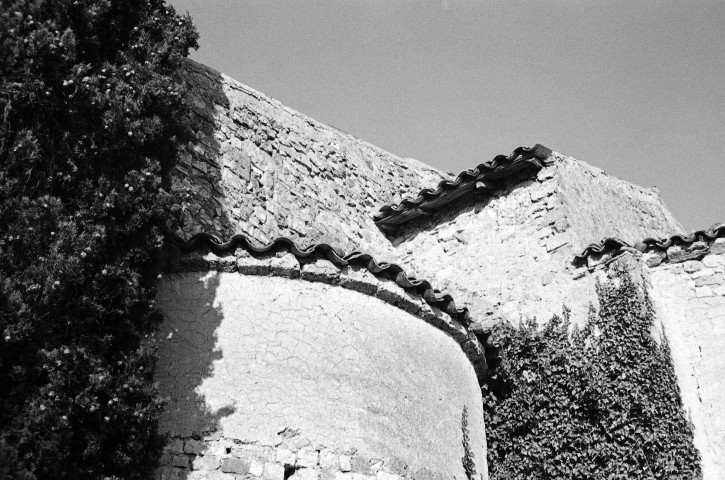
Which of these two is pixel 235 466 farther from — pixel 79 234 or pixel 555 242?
pixel 555 242

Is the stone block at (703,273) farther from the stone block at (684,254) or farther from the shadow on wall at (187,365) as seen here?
the shadow on wall at (187,365)

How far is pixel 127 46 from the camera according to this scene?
861 cm

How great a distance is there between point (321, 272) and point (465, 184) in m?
4.53

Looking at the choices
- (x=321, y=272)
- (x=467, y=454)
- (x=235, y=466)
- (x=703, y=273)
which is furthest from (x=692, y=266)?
(x=235, y=466)

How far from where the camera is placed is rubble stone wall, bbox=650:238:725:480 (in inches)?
359

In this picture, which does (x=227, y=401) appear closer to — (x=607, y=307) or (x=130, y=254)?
(x=130, y=254)

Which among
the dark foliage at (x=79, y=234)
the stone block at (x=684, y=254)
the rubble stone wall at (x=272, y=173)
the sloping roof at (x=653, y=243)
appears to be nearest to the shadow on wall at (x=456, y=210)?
the rubble stone wall at (x=272, y=173)

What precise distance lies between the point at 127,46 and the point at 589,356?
6.05 metres

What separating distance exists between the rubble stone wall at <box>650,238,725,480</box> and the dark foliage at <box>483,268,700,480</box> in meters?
0.23

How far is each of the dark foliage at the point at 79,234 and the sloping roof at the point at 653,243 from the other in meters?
5.25

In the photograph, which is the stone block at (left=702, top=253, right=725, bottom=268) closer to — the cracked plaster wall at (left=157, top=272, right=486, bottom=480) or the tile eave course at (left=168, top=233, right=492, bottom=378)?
the tile eave course at (left=168, top=233, right=492, bottom=378)

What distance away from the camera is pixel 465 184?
1203cm

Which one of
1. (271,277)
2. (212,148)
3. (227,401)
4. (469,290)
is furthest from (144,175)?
(469,290)

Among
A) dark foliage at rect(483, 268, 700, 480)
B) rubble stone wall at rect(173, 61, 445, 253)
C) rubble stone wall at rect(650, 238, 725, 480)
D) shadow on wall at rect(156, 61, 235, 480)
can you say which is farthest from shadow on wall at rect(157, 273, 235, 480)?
rubble stone wall at rect(650, 238, 725, 480)
